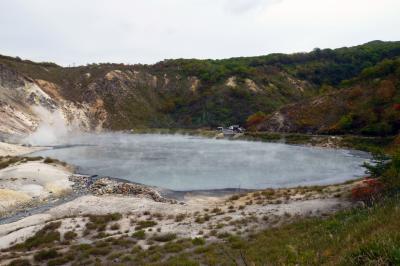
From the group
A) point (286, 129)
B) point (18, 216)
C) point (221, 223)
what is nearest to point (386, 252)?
point (221, 223)

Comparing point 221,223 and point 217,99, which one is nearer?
point 221,223

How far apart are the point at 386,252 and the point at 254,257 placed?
7881 millimetres

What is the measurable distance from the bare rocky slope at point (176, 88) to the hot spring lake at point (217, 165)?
29890 mm

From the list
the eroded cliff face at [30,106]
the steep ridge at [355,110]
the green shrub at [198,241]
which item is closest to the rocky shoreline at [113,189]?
the green shrub at [198,241]

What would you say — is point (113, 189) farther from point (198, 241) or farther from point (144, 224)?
point (198, 241)

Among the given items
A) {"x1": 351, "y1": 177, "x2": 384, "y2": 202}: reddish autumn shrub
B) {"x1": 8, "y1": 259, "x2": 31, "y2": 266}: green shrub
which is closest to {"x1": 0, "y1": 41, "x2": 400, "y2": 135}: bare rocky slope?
{"x1": 351, "y1": 177, "x2": 384, "y2": 202}: reddish autumn shrub

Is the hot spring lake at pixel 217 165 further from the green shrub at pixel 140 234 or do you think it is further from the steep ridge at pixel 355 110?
the green shrub at pixel 140 234

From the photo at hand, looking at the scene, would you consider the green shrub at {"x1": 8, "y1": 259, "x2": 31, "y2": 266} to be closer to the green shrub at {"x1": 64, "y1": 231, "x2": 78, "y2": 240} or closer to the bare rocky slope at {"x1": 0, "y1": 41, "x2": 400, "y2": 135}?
the green shrub at {"x1": 64, "y1": 231, "x2": 78, "y2": 240}

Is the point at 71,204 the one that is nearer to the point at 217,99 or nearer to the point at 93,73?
the point at 217,99

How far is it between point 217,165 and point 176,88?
90.6 metres

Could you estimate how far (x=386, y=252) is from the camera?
7156 millimetres

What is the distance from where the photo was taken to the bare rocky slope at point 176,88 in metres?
108

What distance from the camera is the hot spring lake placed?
42.9m

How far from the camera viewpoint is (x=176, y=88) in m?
142
